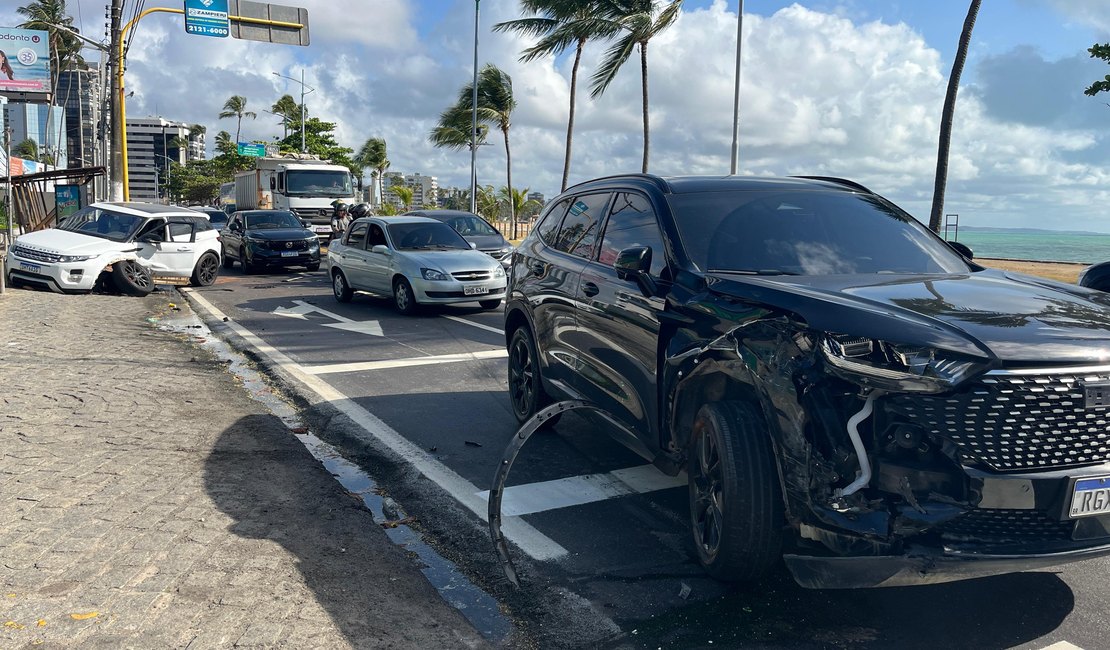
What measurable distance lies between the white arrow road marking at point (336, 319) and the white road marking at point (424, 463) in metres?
1.99

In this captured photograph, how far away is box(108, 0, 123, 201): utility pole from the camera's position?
25.9 meters

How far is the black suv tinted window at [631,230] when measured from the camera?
15.2 feet

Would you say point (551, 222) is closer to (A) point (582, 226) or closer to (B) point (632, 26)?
(A) point (582, 226)

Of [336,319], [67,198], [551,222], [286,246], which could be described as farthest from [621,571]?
[67,198]

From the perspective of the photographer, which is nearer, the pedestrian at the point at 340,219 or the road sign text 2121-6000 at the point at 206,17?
the road sign text 2121-6000 at the point at 206,17

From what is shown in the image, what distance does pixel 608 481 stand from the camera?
5.44 meters

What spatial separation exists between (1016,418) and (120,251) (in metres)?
15.6

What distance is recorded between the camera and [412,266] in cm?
1384

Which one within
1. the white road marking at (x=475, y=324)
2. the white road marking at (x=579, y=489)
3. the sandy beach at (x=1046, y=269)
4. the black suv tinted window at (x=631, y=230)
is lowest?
the sandy beach at (x=1046, y=269)

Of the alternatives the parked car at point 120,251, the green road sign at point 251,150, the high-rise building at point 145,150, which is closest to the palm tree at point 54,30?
the green road sign at point 251,150

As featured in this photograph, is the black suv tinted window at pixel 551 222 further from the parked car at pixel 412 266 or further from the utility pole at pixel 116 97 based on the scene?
the utility pole at pixel 116 97

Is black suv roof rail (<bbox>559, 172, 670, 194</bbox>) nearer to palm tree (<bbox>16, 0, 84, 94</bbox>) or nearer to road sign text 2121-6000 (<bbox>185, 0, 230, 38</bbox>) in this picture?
road sign text 2121-6000 (<bbox>185, 0, 230, 38</bbox>)

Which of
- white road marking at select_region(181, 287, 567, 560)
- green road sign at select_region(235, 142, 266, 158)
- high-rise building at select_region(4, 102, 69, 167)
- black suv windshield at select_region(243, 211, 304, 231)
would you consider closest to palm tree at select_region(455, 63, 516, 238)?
black suv windshield at select_region(243, 211, 304, 231)

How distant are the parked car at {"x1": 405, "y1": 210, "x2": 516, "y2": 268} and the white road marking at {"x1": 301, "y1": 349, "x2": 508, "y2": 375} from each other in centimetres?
802
